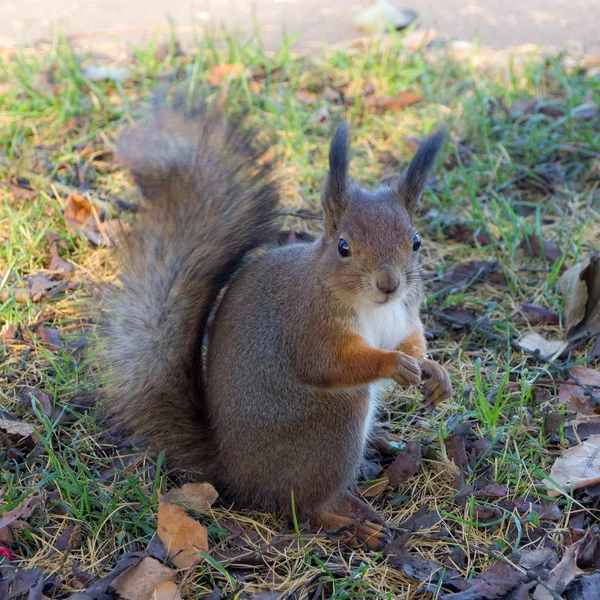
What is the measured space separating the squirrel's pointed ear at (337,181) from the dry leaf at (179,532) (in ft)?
2.40

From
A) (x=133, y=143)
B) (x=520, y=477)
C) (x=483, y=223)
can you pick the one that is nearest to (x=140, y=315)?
(x=133, y=143)

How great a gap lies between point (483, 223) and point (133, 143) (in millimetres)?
1408

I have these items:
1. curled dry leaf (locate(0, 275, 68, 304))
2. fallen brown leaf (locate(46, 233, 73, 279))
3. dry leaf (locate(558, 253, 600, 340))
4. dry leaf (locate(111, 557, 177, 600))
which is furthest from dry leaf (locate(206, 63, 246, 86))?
dry leaf (locate(111, 557, 177, 600))

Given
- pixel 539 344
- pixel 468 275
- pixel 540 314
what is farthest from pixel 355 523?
pixel 468 275

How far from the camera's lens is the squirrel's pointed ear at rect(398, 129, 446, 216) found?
1929mm

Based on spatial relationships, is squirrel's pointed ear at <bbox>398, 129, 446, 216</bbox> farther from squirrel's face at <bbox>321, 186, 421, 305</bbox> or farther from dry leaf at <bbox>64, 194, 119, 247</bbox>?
dry leaf at <bbox>64, 194, 119, 247</bbox>

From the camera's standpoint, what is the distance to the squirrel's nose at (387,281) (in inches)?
70.9

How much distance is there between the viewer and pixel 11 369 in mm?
2357

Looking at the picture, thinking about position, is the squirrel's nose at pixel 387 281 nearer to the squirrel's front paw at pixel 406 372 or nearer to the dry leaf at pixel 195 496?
the squirrel's front paw at pixel 406 372

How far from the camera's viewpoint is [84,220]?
294 centimetres

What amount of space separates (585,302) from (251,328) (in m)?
1.09

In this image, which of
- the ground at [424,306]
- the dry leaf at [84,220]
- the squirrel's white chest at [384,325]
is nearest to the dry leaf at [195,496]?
the ground at [424,306]

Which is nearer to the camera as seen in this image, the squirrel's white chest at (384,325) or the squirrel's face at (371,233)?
the squirrel's face at (371,233)

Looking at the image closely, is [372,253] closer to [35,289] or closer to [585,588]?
[585,588]
